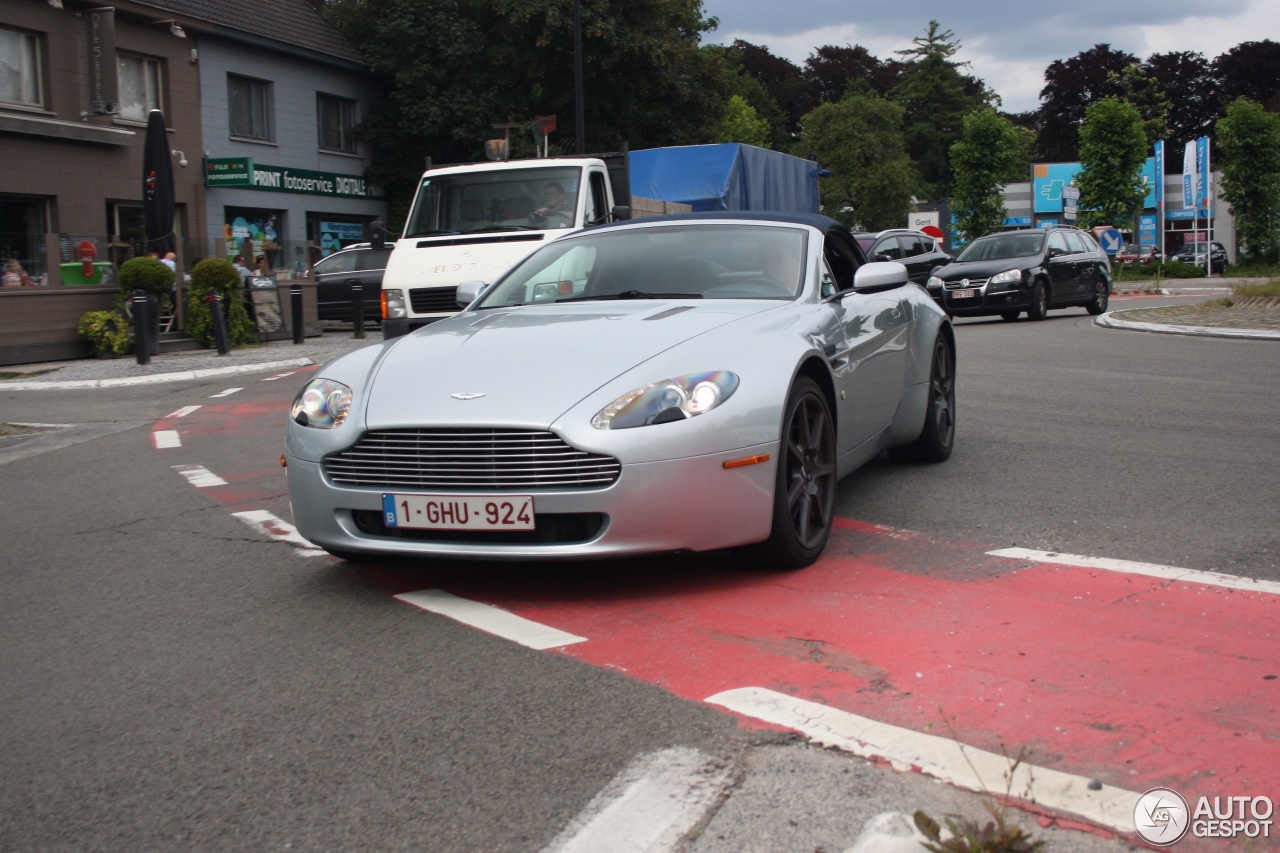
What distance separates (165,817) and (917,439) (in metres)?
5.22

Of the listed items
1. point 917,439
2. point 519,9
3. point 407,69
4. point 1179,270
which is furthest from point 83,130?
point 1179,270

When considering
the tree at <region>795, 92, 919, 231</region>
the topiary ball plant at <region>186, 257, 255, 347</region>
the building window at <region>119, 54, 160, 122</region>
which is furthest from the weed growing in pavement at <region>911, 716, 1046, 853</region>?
the tree at <region>795, 92, 919, 231</region>

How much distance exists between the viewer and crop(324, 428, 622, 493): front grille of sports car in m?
4.49

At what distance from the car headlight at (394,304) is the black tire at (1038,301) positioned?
1277 centimetres

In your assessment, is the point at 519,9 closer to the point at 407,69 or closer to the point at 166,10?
the point at 407,69

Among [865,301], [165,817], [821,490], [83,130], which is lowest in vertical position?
[165,817]

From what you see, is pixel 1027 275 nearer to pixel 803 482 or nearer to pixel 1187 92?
pixel 803 482

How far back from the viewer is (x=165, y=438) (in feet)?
33.6

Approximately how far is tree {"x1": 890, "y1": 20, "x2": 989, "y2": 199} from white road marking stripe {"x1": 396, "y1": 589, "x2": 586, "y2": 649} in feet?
338

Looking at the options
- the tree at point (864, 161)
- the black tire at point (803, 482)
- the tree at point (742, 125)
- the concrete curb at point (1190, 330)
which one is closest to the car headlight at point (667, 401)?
the black tire at point (803, 482)

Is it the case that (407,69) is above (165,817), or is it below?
above

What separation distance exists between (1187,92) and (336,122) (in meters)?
59.8

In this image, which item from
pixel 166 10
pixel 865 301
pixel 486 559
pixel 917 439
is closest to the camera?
pixel 486 559

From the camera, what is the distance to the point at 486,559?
15.1 ft
